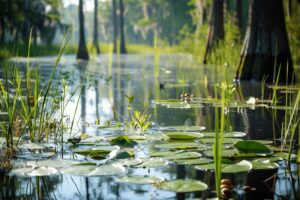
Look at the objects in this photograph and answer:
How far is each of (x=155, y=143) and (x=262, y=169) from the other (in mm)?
848

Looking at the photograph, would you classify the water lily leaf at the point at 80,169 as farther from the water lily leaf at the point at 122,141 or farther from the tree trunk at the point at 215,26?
the tree trunk at the point at 215,26

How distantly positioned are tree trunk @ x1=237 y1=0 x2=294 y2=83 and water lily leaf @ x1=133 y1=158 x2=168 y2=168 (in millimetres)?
5807

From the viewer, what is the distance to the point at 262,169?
101 inches

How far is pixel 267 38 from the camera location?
828 centimetres

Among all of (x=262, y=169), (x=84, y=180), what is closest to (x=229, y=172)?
(x=262, y=169)

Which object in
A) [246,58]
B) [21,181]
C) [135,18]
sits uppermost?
[135,18]

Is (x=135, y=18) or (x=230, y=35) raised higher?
(x=135, y=18)

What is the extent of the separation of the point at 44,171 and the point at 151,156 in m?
Answer: 0.63

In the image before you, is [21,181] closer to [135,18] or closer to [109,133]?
Answer: [109,133]

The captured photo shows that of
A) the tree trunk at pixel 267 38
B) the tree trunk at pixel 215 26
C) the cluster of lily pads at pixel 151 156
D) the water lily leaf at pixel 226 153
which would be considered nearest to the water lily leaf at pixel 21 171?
the cluster of lily pads at pixel 151 156

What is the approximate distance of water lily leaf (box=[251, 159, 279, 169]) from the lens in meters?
2.55

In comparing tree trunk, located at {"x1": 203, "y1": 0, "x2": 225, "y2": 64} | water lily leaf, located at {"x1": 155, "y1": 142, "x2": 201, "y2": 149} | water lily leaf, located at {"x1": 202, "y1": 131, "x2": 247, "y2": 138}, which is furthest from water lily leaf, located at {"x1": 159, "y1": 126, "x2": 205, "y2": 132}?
tree trunk, located at {"x1": 203, "y1": 0, "x2": 225, "y2": 64}

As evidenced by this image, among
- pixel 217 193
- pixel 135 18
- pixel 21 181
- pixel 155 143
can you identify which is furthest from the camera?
pixel 135 18

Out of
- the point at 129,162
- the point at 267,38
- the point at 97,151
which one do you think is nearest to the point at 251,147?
the point at 129,162
